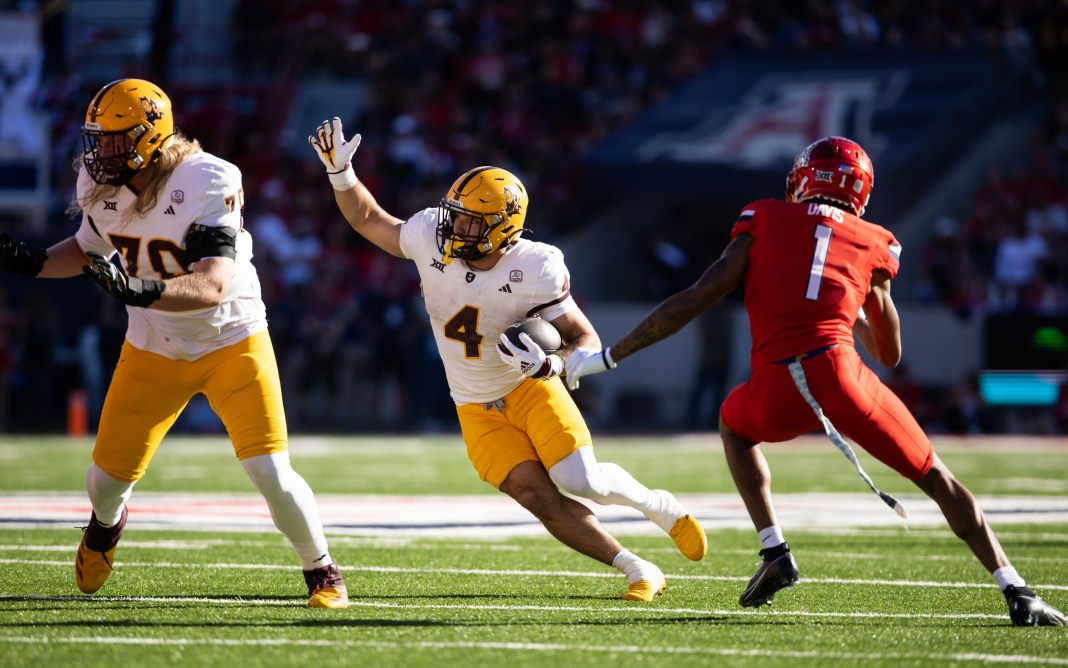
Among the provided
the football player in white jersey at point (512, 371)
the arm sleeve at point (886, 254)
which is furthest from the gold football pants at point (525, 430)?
the arm sleeve at point (886, 254)

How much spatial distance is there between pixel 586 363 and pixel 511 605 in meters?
0.92

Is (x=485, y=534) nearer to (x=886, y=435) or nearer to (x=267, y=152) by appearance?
(x=886, y=435)

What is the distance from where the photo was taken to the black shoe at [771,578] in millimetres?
5387

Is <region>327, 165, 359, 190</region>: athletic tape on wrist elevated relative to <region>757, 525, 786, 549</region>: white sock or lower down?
elevated

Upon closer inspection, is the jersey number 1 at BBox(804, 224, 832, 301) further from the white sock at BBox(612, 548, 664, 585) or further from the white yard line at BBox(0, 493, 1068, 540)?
the white yard line at BBox(0, 493, 1068, 540)

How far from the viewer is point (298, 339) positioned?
59.7ft

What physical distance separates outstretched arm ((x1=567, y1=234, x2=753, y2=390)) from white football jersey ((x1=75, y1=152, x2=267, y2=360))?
1.18 m

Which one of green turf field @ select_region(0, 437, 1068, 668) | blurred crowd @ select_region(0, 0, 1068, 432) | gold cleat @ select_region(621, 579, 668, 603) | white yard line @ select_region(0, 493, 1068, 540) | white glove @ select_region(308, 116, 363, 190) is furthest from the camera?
blurred crowd @ select_region(0, 0, 1068, 432)

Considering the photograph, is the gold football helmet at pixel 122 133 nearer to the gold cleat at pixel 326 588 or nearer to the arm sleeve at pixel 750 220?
the gold cleat at pixel 326 588

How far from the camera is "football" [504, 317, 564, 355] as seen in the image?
18.1 feet

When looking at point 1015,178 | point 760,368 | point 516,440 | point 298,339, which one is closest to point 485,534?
point 516,440

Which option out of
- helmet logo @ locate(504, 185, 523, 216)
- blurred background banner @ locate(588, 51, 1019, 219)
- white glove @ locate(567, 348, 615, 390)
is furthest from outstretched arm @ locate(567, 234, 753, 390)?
blurred background banner @ locate(588, 51, 1019, 219)

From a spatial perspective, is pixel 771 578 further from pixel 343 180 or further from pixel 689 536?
pixel 343 180

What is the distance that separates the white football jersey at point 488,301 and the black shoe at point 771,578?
1.11 meters
